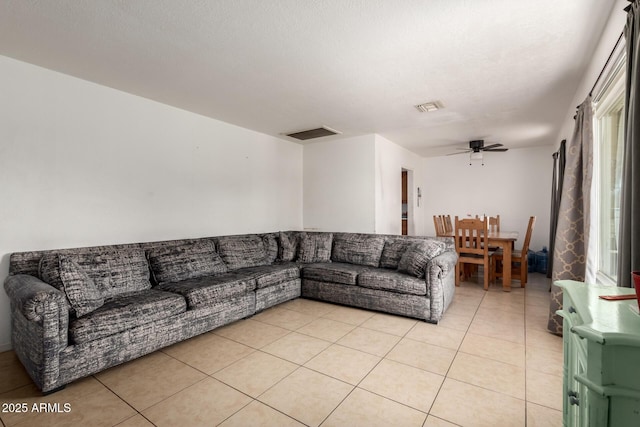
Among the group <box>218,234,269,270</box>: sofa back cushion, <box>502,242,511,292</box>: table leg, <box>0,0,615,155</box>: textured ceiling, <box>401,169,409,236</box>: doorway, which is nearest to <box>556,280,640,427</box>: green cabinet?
<box>0,0,615,155</box>: textured ceiling

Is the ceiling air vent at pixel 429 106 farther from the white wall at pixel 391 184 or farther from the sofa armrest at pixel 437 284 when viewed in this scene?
the sofa armrest at pixel 437 284

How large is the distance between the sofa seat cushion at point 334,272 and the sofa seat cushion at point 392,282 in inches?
4.9

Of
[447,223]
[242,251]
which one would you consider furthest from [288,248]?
[447,223]

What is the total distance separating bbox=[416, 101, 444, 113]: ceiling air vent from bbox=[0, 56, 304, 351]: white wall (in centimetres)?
249

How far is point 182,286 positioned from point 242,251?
3.55ft

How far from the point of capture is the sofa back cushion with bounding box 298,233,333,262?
4.23 m

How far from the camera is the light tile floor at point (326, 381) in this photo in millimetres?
1694

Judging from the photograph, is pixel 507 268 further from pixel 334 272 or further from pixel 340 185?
pixel 340 185

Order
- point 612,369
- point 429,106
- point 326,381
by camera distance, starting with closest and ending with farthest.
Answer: point 612,369
point 326,381
point 429,106

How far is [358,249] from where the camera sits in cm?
411

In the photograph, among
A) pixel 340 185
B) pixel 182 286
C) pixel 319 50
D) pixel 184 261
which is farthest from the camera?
pixel 340 185

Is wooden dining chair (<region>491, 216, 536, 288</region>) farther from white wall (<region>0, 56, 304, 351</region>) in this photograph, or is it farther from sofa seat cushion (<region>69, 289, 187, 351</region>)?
sofa seat cushion (<region>69, 289, 187, 351</region>)

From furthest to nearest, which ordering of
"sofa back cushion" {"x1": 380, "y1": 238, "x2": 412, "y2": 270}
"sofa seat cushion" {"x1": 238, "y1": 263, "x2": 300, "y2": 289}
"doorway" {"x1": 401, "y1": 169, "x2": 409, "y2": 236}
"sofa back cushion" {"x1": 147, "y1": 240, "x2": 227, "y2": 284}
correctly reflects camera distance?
"doorway" {"x1": 401, "y1": 169, "x2": 409, "y2": 236} < "sofa back cushion" {"x1": 380, "y1": 238, "x2": 412, "y2": 270} < "sofa seat cushion" {"x1": 238, "y1": 263, "x2": 300, "y2": 289} < "sofa back cushion" {"x1": 147, "y1": 240, "x2": 227, "y2": 284}

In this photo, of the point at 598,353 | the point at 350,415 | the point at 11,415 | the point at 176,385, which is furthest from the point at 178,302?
the point at 598,353
